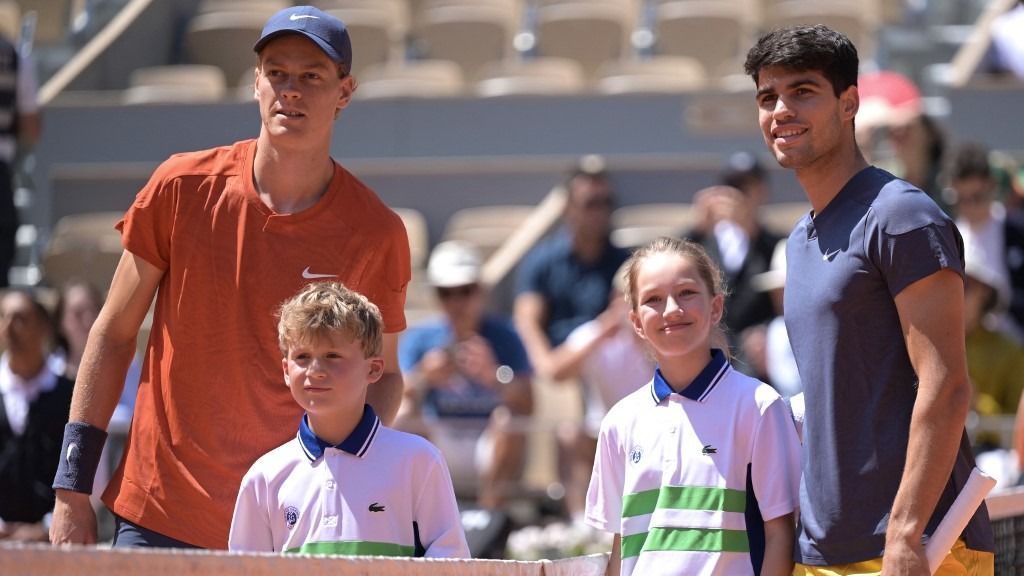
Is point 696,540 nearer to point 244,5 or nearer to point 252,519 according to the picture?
point 252,519

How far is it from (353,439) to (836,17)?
9.60m

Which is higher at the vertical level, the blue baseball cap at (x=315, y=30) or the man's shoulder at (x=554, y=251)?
the blue baseball cap at (x=315, y=30)

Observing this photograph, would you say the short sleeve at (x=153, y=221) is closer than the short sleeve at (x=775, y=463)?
No

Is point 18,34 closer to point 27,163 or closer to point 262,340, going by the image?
point 27,163

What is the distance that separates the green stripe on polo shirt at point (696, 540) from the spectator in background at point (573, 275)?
16.7 ft

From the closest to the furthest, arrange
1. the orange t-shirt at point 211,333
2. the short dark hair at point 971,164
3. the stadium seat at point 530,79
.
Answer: the orange t-shirt at point 211,333 → the short dark hair at point 971,164 → the stadium seat at point 530,79

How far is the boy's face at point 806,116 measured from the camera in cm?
329

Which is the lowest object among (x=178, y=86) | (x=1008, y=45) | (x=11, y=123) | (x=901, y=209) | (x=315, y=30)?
(x=901, y=209)

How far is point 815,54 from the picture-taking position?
3279 millimetres

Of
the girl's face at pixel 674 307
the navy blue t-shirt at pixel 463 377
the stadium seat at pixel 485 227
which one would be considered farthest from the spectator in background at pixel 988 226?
the girl's face at pixel 674 307

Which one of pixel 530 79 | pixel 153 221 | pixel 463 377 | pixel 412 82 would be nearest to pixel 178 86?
pixel 412 82

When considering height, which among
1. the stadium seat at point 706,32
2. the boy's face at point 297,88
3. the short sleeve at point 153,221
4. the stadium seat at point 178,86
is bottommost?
the short sleeve at point 153,221

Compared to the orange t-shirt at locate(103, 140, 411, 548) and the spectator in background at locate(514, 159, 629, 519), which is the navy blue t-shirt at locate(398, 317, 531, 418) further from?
the orange t-shirt at locate(103, 140, 411, 548)

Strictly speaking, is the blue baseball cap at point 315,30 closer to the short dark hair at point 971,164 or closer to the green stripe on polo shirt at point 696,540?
the green stripe on polo shirt at point 696,540
